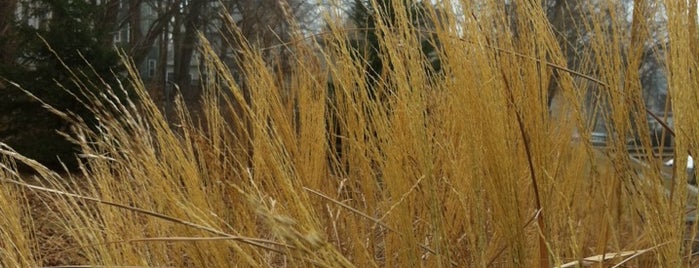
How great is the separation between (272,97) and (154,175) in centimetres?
48

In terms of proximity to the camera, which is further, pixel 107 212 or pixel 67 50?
pixel 67 50

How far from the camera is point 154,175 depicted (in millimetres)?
1352

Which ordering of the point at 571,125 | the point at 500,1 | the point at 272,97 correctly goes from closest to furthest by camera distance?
the point at 500,1 → the point at 272,97 → the point at 571,125

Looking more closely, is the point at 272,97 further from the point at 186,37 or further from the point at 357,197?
the point at 186,37

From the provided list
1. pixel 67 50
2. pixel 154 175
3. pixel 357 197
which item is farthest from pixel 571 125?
pixel 67 50

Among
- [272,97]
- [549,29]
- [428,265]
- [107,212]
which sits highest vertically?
[549,29]

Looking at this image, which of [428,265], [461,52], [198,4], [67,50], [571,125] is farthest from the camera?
[198,4]

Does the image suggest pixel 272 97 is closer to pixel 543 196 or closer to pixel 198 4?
pixel 543 196

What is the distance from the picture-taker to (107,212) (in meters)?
1.47

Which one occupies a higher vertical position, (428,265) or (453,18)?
(453,18)

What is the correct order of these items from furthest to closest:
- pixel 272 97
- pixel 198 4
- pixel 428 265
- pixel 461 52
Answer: pixel 198 4
pixel 272 97
pixel 428 265
pixel 461 52

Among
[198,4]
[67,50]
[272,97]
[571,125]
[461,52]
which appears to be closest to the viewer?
[461,52]

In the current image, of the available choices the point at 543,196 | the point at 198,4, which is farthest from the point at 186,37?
the point at 543,196

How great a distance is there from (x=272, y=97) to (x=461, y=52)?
2.29 ft
